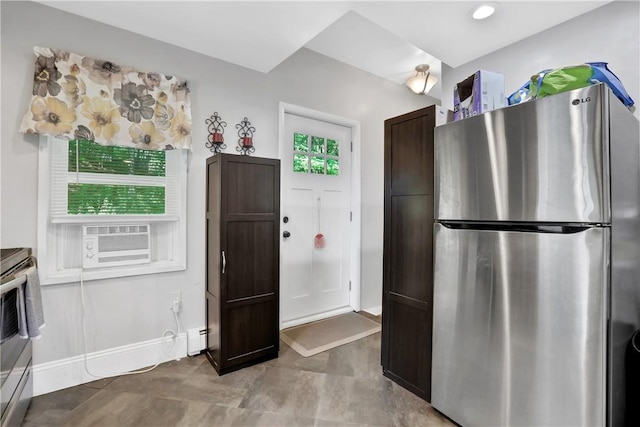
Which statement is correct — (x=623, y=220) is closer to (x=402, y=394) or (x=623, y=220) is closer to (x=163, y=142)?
(x=402, y=394)

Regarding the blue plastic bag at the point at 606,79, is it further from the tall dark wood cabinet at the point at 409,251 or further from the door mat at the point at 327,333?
the door mat at the point at 327,333

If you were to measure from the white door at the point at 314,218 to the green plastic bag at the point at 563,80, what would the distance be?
2.05 meters

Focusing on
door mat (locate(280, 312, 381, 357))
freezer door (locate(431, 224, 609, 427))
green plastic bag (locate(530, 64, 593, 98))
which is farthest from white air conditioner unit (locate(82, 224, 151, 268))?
green plastic bag (locate(530, 64, 593, 98))

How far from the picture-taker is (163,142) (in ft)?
7.27

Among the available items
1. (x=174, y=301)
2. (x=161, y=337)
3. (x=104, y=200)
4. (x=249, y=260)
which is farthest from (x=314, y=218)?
(x=104, y=200)

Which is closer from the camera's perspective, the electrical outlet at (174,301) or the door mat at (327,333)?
the electrical outlet at (174,301)

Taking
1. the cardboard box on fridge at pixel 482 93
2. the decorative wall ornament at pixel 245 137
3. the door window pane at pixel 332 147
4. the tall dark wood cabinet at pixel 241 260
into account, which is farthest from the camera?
the door window pane at pixel 332 147

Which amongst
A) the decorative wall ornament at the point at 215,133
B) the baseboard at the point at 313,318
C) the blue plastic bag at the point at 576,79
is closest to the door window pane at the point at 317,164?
the decorative wall ornament at the point at 215,133

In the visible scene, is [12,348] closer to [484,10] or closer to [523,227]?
[523,227]

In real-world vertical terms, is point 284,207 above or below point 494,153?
below

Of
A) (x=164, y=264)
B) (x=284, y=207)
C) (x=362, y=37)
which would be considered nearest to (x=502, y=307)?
(x=284, y=207)

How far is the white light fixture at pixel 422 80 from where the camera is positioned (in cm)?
330

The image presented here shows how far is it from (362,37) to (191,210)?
216 centimetres

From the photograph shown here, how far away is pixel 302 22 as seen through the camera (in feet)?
6.48
